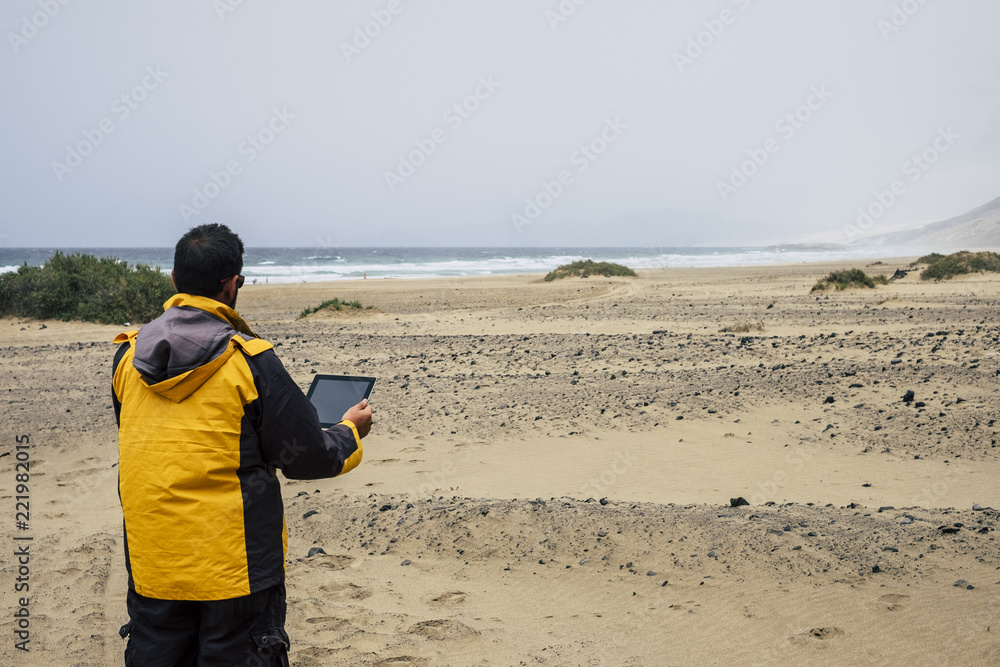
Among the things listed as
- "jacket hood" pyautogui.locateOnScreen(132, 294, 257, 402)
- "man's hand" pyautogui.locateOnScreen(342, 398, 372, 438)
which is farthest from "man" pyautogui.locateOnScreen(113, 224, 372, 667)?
"man's hand" pyautogui.locateOnScreen(342, 398, 372, 438)

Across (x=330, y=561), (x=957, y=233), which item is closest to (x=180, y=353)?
(x=330, y=561)

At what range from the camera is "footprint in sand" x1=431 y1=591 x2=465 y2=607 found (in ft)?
14.2

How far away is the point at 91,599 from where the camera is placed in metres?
4.37

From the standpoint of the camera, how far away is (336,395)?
275 cm

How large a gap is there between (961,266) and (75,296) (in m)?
30.3

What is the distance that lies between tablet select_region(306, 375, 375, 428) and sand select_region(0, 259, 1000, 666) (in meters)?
1.70

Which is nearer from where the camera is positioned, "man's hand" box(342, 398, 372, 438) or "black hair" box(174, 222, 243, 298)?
"black hair" box(174, 222, 243, 298)

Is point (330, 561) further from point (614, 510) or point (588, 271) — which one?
point (588, 271)

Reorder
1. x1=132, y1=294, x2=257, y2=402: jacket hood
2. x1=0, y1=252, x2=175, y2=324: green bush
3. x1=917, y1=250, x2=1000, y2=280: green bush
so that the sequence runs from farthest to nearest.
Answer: x1=917, y1=250, x2=1000, y2=280: green bush < x1=0, y1=252, x2=175, y2=324: green bush < x1=132, y1=294, x2=257, y2=402: jacket hood

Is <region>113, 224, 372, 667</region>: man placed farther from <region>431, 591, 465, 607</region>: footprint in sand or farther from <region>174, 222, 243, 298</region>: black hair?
<region>431, 591, 465, 607</region>: footprint in sand

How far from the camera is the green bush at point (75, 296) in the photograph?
17.9 m

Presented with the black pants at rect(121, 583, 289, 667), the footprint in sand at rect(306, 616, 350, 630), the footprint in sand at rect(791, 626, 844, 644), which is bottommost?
the footprint in sand at rect(306, 616, 350, 630)

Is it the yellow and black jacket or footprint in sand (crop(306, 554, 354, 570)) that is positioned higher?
the yellow and black jacket

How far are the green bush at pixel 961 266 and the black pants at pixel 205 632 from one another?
30214 millimetres
